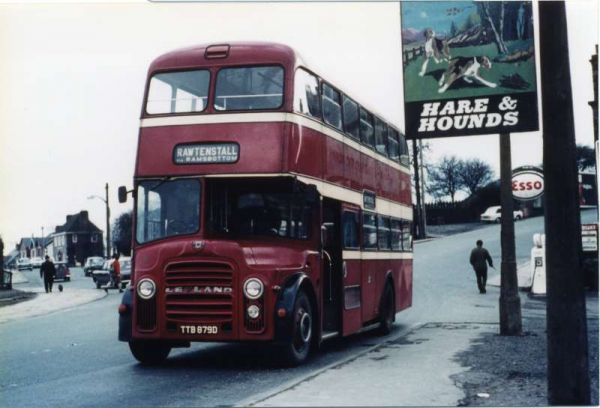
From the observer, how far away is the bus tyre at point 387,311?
52.3 feet

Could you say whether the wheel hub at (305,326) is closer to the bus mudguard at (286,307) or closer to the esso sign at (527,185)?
the bus mudguard at (286,307)

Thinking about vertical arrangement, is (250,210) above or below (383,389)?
above

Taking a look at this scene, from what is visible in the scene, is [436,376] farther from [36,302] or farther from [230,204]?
[36,302]

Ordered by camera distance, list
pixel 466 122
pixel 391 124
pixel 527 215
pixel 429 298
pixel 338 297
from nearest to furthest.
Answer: pixel 466 122 < pixel 338 297 < pixel 391 124 < pixel 429 298 < pixel 527 215

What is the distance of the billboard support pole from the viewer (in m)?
14.3

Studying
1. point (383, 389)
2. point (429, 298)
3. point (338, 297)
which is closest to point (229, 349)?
point (338, 297)

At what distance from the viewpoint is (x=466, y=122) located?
10.4m

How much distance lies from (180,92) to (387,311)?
6.79 metres

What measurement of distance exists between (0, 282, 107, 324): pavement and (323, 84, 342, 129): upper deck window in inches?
495

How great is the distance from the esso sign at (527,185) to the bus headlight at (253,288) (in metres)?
7.38

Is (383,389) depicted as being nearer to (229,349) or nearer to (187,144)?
(187,144)

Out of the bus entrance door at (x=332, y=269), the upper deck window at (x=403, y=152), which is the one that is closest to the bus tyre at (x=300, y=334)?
the bus entrance door at (x=332, y=269)

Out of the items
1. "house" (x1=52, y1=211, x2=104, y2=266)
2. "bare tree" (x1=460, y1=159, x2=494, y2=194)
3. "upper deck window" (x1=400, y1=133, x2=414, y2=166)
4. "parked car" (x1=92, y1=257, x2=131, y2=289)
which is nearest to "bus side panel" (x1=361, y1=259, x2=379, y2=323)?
"upper deck window" (x1=400, y1=133, x2=414, y2=166)

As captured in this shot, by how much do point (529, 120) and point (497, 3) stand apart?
4.89 ft
